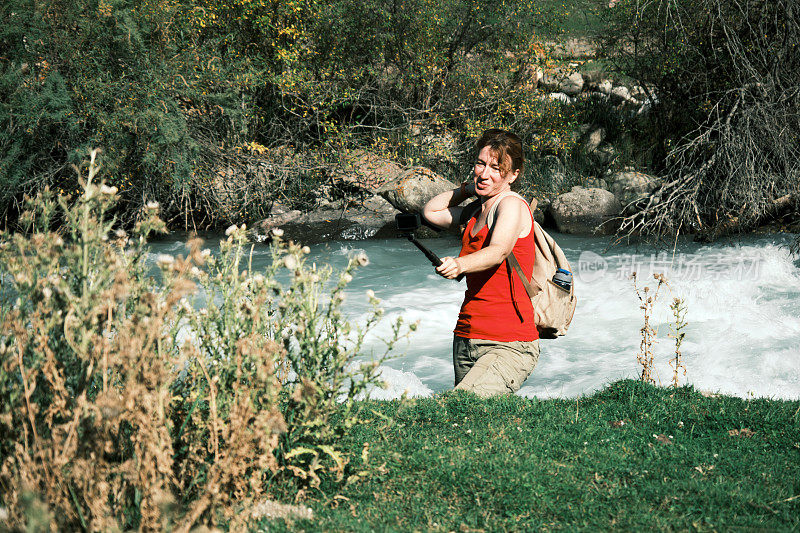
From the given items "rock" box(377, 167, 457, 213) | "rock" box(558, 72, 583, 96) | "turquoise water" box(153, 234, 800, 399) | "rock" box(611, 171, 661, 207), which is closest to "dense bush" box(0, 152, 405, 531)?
"turquoise water" box(153, 234, 800, 399)

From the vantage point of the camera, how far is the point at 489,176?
493 cm

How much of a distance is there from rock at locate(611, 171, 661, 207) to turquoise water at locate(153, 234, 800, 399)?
8.20 feet

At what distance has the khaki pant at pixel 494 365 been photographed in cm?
480

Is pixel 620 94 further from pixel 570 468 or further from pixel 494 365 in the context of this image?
pixel 570 468

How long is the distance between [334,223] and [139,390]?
44.5 feet

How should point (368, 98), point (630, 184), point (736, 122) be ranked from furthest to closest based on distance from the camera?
point (368, 98)
point (630, 184)
point (736, 122)

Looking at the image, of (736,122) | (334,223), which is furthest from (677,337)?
(334,223)

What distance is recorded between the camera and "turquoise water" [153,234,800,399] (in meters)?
7.63

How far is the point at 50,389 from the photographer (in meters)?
2.80

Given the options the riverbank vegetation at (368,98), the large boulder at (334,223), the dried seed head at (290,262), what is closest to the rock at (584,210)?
the riverbank vegetation at (368,98)

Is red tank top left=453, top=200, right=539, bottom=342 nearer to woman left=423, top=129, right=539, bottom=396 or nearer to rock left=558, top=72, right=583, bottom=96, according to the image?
woman left=423, top=129, right=539, bottom=396

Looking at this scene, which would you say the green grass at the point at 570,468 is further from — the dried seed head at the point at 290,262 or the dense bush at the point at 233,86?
the dense bush at the point at 233,86

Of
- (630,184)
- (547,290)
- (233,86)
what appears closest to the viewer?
(547,290)

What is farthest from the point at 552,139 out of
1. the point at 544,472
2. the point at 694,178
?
the point at 544,472
